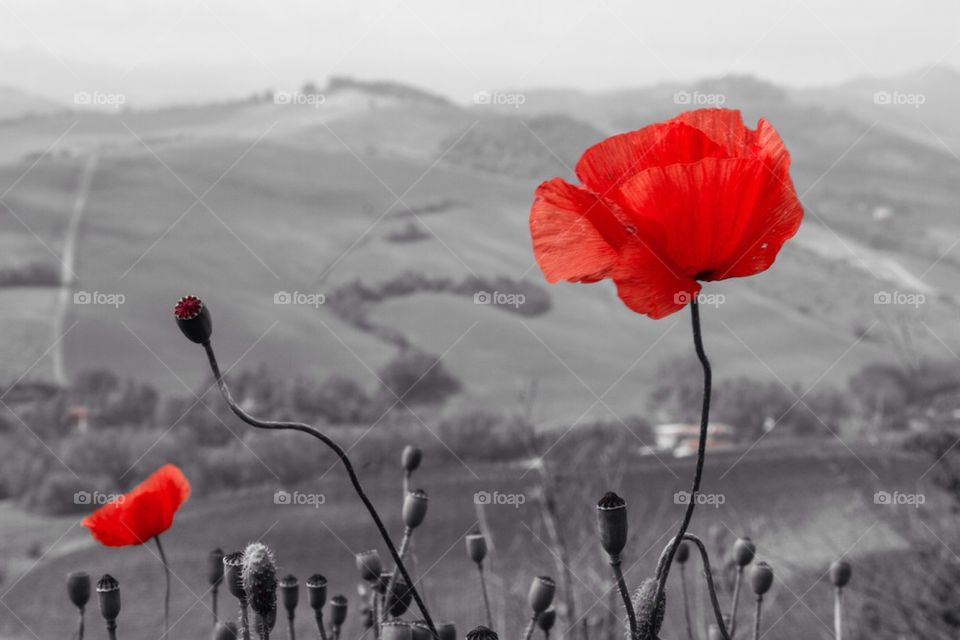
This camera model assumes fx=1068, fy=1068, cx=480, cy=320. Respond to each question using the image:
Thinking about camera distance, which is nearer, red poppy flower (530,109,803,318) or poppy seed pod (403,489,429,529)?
red poppy flower (530,109,803,318)

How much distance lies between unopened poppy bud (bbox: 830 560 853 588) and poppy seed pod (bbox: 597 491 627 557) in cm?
34

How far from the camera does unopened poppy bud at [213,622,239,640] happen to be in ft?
2.21

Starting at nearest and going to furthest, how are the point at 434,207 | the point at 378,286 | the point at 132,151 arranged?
1. the point at 378,286
2. the point at 132,151
3. the point at 434,207

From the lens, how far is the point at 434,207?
11.1 meters

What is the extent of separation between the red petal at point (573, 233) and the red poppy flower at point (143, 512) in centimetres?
39

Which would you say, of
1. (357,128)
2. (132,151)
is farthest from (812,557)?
(357,128)

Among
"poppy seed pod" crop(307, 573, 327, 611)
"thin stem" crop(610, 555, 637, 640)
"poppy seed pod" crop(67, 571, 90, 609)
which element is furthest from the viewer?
"poppy seed pod" crop(67, 571, 90, 609)

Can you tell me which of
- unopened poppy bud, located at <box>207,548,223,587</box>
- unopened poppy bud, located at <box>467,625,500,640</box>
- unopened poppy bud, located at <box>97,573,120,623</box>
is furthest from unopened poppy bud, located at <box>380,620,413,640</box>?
unopened poppy bud, located at <box>207,548,223,587</box>

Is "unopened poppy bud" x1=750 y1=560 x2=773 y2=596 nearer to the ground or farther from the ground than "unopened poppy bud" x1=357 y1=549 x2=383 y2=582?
nearer to the ground

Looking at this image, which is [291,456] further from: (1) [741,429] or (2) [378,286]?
(2) [378,286]

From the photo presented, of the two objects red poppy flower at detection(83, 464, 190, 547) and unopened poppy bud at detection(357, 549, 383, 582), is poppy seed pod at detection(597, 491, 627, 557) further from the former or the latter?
red poppy flower at detection(83, 464, 190, 547)

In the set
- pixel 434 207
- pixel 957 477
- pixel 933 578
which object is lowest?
pixel 933 578

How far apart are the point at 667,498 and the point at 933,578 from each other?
1.77 metres

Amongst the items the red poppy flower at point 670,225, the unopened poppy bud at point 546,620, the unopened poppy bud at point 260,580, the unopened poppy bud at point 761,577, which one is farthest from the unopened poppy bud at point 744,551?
the unopened poppy bud at point 260,580
